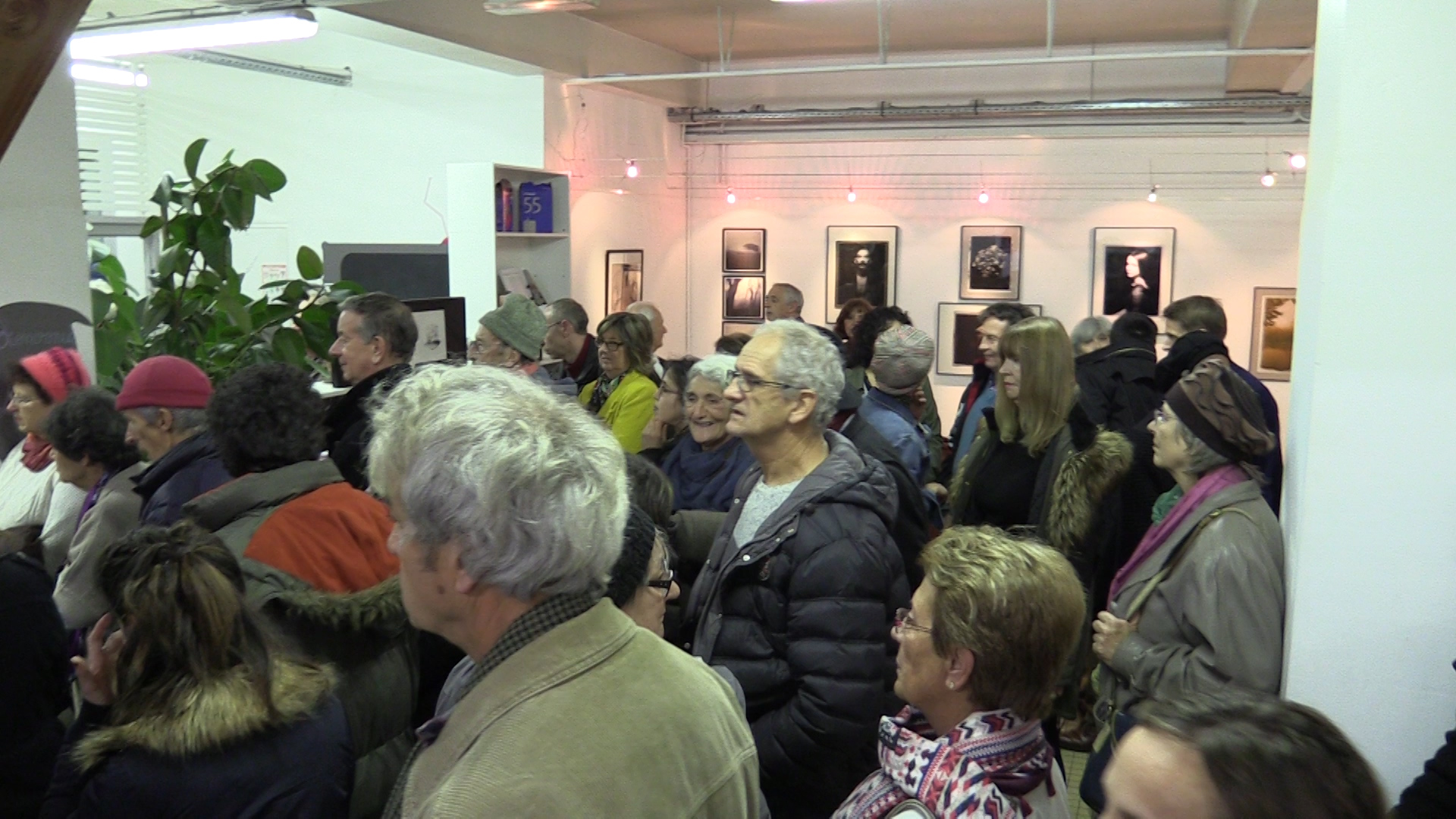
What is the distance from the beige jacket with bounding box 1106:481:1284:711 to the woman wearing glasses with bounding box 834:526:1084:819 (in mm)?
929

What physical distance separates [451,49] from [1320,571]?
7555 mm

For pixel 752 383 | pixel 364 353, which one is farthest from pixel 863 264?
pixel 752 383

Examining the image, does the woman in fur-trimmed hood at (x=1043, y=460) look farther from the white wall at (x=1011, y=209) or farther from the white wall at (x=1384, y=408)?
the white wall at (x=1011, y=209)

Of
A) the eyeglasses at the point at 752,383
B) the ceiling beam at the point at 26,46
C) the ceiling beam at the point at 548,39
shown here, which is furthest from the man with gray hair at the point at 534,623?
the ceiling beam at the point at 548,39

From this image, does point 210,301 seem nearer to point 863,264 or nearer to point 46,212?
point 46,212

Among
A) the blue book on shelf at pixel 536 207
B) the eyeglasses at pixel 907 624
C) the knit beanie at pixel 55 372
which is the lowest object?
the eyeglasses at pixel 907 624

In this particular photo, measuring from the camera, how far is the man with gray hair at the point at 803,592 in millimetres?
2564

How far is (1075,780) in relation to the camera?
5121mm

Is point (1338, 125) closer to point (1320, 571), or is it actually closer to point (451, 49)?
point (1320, 571)

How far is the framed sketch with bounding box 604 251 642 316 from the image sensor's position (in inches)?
425

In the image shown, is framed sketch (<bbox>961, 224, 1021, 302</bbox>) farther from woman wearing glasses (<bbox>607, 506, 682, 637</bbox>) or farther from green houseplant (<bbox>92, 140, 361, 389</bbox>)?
woman wearing glasses (<bbox>607, 506, 682, 637</bbox>)

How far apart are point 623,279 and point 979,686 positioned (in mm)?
9364

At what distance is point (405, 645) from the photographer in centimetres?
281

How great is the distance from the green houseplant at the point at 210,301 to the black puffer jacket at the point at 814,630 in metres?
3.72
